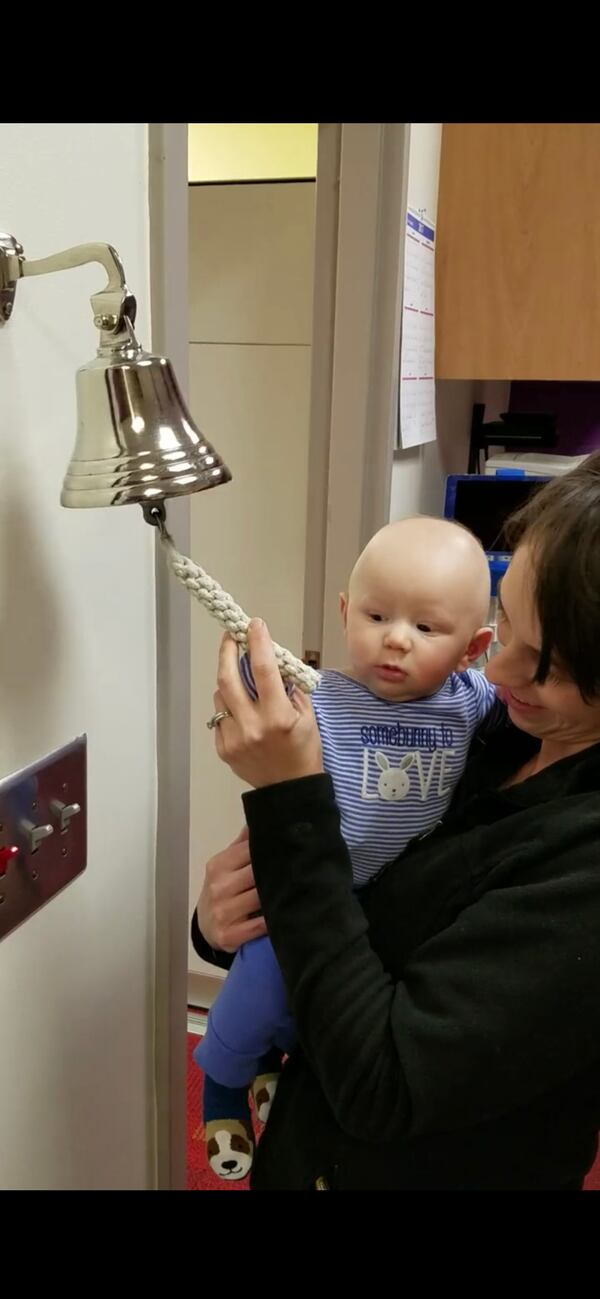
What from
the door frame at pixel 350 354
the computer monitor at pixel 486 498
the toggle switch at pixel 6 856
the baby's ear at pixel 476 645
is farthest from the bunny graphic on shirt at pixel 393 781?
the computer monitor at pixel 486 498

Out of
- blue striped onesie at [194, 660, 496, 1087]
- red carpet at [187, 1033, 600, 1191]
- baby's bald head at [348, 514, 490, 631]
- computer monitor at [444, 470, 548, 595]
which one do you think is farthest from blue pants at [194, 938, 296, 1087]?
computer monitor at [444, 470, 548, 595]

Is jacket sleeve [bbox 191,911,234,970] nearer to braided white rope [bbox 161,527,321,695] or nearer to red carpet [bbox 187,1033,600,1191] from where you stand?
braided white rope [bbox 161,527,321,695]

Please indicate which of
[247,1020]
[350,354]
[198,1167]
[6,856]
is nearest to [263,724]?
[6,856]

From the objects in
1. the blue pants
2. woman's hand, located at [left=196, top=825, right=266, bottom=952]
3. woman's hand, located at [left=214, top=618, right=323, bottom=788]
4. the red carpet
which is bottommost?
the red carpet

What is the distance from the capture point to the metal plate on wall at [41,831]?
68 centimetres

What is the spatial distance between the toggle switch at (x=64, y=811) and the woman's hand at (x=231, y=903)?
0.17 meters

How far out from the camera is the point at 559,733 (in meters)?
0.77

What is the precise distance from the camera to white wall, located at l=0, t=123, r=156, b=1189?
0.64m

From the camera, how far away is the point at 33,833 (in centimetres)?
69

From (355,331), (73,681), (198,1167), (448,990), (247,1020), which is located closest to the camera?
(448,990)

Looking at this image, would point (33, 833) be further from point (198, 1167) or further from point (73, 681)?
point (198, 1167)

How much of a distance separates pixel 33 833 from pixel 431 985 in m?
0.31

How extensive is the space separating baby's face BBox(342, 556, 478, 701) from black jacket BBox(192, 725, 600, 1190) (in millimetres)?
141
